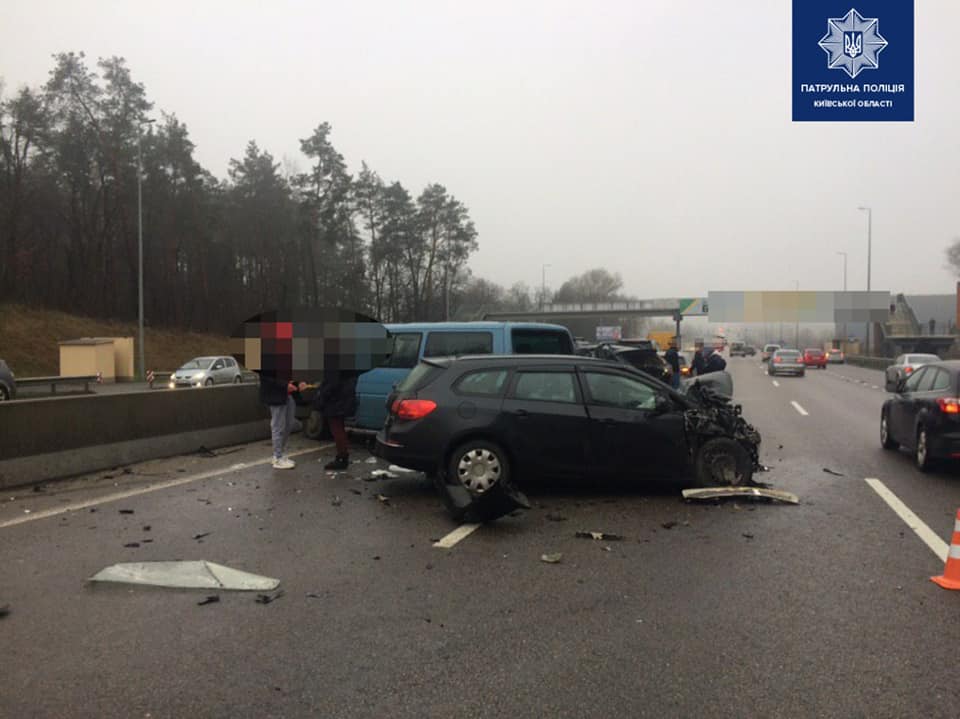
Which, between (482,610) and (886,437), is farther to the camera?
(886,437)

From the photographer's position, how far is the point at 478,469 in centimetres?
716

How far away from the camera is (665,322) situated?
109938mm

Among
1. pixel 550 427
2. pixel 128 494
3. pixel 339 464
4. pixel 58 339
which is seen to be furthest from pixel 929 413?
pixel 58 339

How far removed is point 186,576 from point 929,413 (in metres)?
8.54

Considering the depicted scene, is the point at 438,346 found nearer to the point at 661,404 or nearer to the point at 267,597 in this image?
the point at 661,404

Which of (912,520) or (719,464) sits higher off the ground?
(719,464)

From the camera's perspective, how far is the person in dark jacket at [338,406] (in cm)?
913

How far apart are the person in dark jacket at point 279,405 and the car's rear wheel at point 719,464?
5006 mm

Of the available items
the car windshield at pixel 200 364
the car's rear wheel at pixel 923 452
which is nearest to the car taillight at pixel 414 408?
the car's rear wheel at pixel 923 452

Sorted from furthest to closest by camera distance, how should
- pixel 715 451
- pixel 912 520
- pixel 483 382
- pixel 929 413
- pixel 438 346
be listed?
pixel 438 346
pixel 929 413
pixel 715 451
pixel 483 382
pixel 912 520

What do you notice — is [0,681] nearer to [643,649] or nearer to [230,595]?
[230,595]

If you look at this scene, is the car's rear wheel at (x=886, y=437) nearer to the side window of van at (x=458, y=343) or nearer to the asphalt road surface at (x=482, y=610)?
the asphalt road surface at (x=482, y=610)

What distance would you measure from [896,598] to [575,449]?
10.5 feet

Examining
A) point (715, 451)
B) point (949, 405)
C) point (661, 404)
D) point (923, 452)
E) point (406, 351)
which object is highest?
point (406, 351)
